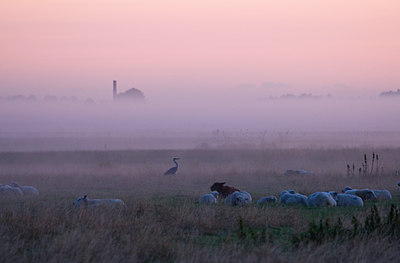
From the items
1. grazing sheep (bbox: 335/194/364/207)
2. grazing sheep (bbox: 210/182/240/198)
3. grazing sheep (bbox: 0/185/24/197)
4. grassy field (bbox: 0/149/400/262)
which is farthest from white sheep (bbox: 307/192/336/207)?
grazing sheep (bbox: 0/185/24/197)

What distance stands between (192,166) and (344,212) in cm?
2168

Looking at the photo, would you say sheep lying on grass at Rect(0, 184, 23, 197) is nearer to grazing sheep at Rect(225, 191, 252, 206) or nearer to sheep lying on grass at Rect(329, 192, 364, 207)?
grazing sheep at Rect(225, 191, 252, 206)

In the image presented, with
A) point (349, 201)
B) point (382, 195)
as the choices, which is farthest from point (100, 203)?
point (382, 195)

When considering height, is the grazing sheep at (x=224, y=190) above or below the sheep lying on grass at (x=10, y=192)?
above

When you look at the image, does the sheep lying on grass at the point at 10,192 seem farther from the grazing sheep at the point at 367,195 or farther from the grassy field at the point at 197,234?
the grazing sheep at the point at 367,195

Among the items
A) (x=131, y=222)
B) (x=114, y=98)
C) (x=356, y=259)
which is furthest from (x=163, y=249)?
(x=114, y=98)

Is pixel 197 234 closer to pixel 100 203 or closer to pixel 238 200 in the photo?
pixel 100 203

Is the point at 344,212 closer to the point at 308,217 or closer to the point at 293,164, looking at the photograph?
the point at 308,217

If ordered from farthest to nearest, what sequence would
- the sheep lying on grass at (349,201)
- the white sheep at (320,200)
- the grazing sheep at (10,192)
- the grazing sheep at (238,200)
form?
the grazing sheep at (10,192), the grazing sheep at (238,200), the sheep lying on grass at (349,201), the white sheep at (320,200)

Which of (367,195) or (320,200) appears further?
(367,195)

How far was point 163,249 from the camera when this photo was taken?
8.72 m

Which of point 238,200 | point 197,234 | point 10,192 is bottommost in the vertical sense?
point 10,192

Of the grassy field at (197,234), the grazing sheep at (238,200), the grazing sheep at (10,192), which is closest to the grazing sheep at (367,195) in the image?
the grassy field at (197,234)

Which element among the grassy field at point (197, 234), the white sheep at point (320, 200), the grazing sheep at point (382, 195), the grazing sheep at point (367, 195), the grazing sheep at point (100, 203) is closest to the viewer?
the grassy field at point (197, 234)
